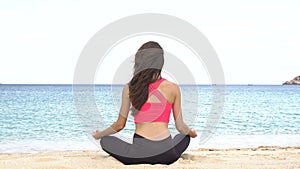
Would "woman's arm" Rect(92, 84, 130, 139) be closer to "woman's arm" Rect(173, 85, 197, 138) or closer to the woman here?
the woman

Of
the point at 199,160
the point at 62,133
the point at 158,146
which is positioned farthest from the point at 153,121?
the point at 62,133

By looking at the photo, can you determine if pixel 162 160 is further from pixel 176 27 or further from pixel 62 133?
pixel 62 133

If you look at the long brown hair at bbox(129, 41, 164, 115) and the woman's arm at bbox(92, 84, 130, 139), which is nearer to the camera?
the long brown hair at bbox(129, 41, 164, 115)

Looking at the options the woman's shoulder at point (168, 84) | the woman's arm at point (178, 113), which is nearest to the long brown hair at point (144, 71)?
the woman's shoulder at point (168, 84)

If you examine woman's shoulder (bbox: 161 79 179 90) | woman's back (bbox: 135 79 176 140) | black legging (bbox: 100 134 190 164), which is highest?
woman's shoulder (bbox: 161 79 179 90)

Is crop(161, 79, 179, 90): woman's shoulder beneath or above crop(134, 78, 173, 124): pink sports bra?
above

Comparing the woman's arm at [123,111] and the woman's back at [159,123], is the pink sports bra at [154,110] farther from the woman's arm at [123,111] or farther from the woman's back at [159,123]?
the woman's arm at [123,111]

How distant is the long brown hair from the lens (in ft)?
14.2

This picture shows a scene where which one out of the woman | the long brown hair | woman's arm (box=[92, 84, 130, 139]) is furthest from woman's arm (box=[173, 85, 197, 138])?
woman's arm (box=[92, 84, 130, 139])

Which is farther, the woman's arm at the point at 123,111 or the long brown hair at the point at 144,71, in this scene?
the woman's arm at the point at 123,111

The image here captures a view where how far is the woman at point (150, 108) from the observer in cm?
437

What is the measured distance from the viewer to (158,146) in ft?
14.6

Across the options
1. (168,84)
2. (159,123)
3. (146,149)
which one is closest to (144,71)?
(168,84)

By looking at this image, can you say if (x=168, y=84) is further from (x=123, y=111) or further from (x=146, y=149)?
(x=146, y=149)
